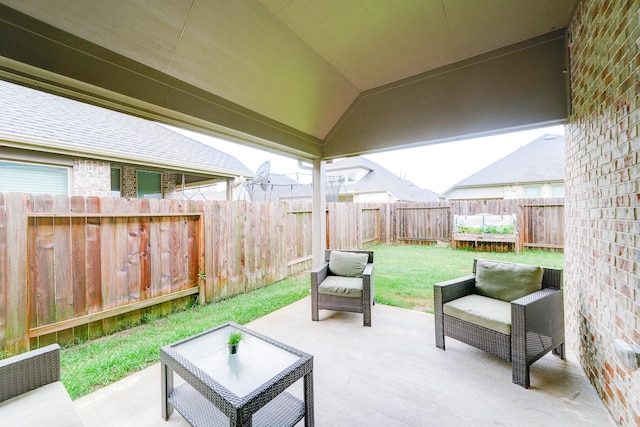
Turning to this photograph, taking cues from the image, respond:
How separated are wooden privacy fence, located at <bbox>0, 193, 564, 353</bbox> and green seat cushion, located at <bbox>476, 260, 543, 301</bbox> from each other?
11.2ft

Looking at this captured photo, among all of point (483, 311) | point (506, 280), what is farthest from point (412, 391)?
point (506, 280)

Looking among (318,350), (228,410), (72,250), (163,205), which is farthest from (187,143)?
(228,410)

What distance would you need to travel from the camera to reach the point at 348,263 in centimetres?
371

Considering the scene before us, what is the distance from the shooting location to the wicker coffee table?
4.43 feet

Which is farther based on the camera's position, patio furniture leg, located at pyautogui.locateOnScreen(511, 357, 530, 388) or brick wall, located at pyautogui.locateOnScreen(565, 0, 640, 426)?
patio furniture leg, located at pyautogui.locateOnScreen(511, 357, 530, 388)

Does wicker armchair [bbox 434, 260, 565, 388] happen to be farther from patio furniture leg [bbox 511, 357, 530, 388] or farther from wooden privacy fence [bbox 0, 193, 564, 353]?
wooden privacy fence [bbox 0, 193, 564, 353]

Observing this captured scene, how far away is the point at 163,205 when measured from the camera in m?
3.42

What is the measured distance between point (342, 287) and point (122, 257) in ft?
8.66

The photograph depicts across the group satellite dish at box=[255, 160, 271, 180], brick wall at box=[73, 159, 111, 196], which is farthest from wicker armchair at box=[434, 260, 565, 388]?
brick wall at box=[73, 159, 111, 196]

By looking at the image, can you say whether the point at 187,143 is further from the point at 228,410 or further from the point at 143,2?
the point at 228,410

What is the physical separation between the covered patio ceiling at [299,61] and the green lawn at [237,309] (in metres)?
2.23

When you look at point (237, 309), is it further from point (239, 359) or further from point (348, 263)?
point (239, 359)

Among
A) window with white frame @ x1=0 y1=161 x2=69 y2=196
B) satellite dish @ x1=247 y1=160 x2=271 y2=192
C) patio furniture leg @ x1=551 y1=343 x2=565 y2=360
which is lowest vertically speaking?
patio furniture leg @ x1=551 y1=343 x2=565 y2=360

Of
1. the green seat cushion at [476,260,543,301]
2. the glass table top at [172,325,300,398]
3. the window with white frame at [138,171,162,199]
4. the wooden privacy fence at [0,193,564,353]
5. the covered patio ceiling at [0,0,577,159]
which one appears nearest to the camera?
the glass table top at [172,325,300,398]
